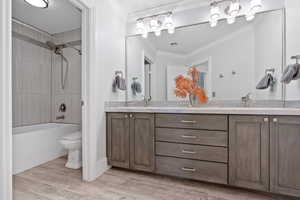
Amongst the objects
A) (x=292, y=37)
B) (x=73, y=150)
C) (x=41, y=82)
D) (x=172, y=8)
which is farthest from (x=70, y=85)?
(x=292, y=37)

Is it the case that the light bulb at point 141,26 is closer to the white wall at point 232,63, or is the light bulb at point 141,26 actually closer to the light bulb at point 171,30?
the light bulb at point 171,30

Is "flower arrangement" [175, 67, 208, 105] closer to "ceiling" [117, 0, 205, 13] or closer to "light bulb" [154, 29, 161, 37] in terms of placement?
"light bulb" [154, 29, 161, 37]

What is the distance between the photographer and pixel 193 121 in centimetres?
166

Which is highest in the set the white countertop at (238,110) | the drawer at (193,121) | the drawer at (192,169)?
the white countertop at (238,110)

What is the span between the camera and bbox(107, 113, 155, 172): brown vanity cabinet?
72.6 inches

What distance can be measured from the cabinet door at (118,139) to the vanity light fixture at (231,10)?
1.67m

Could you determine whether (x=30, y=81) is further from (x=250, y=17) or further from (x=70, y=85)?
(x=250, y=17)

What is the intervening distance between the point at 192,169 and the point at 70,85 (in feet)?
8.66

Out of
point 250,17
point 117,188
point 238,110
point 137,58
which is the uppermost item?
point 250,17

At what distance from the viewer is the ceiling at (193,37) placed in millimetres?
2085

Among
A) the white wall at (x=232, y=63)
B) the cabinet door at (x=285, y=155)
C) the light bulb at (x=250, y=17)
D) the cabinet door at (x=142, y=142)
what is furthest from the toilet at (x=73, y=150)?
the light bulb at (x=250, y=17)

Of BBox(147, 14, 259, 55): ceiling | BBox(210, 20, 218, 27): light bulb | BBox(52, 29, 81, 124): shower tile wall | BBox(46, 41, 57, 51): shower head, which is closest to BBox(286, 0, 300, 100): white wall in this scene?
BBox(147, 14, 259, 55): ceiling

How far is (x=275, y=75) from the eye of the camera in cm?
185

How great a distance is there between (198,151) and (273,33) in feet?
5.31
